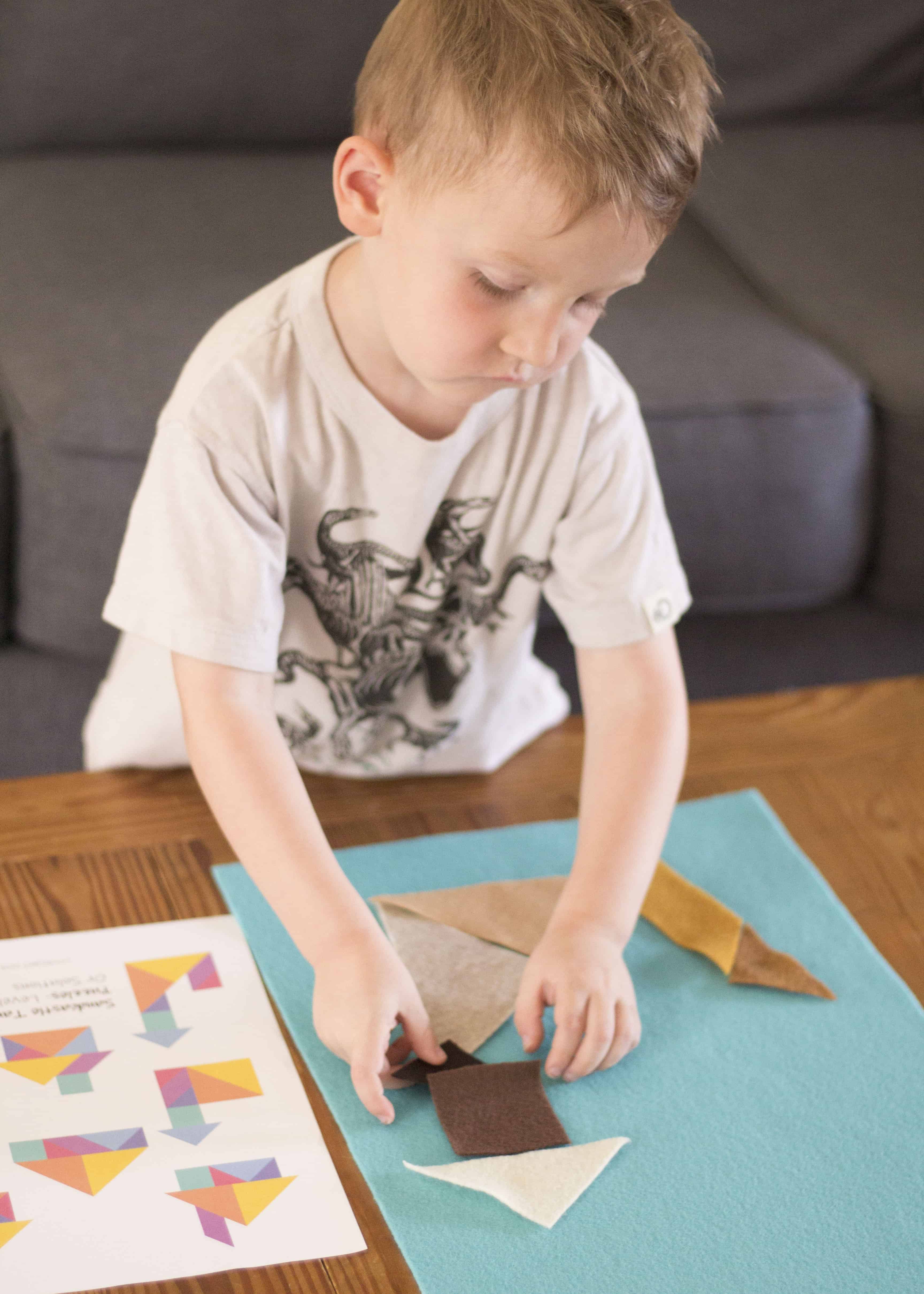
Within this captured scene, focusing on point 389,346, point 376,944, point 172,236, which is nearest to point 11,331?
point 172,236

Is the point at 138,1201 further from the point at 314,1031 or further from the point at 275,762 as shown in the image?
the point at 275,762

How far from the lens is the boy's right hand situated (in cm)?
58

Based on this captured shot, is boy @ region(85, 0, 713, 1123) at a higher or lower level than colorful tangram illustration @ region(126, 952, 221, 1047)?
higher

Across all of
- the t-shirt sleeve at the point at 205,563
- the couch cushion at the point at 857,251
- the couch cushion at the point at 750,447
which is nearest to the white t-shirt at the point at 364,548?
the t-shirt sleeve at the point at 205,563

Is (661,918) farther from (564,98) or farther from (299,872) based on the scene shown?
(564,98)

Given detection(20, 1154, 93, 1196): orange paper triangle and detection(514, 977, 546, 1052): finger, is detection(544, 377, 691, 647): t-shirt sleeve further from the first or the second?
detection(20, 1154, 93, 1196): orange paper triangle

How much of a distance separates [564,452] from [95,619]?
1.83 ft

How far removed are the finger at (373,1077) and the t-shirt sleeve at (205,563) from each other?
0.22 m

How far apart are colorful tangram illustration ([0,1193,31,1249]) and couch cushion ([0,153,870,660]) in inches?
27.0

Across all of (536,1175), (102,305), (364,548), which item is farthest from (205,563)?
(102,305)

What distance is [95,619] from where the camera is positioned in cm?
118

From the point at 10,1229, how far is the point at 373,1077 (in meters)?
0.16

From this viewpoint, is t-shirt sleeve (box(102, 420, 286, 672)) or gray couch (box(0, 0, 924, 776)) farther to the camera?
gray couch (box(0, 0, 924, 776))

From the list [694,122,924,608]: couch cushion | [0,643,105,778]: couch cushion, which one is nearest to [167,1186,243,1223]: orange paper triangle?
Answer: [0,643,105,778]: couch cushion
